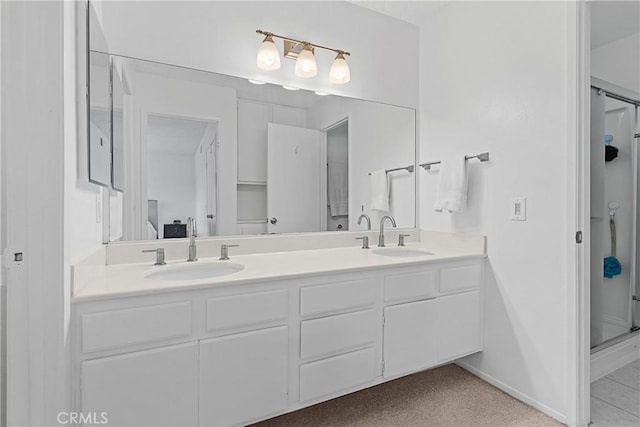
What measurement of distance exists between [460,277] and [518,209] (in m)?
0.48

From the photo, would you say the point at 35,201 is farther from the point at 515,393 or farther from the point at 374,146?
the point at 515,393

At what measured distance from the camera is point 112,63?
1586mm

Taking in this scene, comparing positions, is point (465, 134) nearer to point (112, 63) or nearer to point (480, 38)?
point (480, 38)

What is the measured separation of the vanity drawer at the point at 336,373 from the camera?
1.42 metres

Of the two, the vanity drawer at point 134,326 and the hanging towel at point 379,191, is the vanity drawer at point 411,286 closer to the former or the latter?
the hanging towel at point 379,191

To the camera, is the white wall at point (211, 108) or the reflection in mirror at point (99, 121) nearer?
the reflection in mirror at point (99, 121)

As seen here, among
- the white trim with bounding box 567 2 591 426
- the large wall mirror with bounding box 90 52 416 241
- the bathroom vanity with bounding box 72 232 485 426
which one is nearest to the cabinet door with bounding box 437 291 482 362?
the bathroom vanity with bounding box 72 232 485 426

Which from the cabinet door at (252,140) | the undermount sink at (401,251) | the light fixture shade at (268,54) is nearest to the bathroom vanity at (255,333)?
the undermount sink at (401,251)

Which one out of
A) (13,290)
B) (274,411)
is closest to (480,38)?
(274,411)

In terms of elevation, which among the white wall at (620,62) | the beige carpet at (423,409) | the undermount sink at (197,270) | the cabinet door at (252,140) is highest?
the white wall at (620,62)

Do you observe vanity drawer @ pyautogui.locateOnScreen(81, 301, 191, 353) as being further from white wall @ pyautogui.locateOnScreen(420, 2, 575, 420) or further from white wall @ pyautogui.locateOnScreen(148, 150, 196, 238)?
white wall @ pyautogui.locateOnScreen(420, 2, 575, 420)

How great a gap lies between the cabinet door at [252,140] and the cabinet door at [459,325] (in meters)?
1.25

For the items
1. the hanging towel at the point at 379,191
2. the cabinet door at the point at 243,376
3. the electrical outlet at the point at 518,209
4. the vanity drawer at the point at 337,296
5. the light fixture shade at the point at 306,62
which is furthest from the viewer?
the hanging towel at the point at 379,191

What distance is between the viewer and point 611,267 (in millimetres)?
2424
